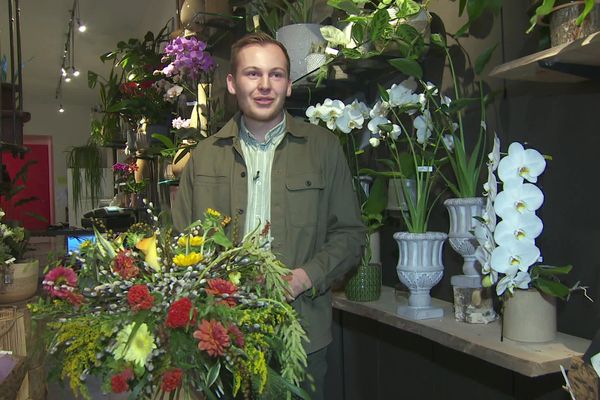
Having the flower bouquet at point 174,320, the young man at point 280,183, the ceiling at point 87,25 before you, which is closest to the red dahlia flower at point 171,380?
the flower bouquet at point 174,320

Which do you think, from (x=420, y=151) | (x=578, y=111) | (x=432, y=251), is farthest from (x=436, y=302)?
(x=578, y=111)

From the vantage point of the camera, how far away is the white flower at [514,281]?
1272mm

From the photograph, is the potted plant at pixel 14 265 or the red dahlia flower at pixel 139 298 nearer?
the red dahlia flower at pixel 139 298

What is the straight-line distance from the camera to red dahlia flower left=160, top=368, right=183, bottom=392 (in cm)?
94

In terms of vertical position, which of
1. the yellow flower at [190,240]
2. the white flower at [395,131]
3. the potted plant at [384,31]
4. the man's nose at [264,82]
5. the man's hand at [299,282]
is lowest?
the man's hand at [299,282]

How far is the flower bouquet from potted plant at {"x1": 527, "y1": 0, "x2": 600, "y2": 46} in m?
0.69

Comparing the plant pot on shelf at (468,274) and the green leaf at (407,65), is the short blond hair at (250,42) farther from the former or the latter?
the plant pot on shelf at (468,274)

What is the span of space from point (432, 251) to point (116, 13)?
5.72m

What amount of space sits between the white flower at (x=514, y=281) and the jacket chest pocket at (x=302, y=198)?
0.56m

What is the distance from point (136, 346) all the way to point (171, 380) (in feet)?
0.27

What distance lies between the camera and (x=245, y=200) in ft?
5.47

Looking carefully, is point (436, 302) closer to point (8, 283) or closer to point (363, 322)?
point (363, 322)

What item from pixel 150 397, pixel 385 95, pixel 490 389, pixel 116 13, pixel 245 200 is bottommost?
pixel 490 389

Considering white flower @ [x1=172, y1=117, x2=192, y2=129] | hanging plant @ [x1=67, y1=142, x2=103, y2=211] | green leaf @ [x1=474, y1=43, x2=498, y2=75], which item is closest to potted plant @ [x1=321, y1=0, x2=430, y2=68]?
green leaf @ [x1=474, y1=43, x2=498, y2=75]
